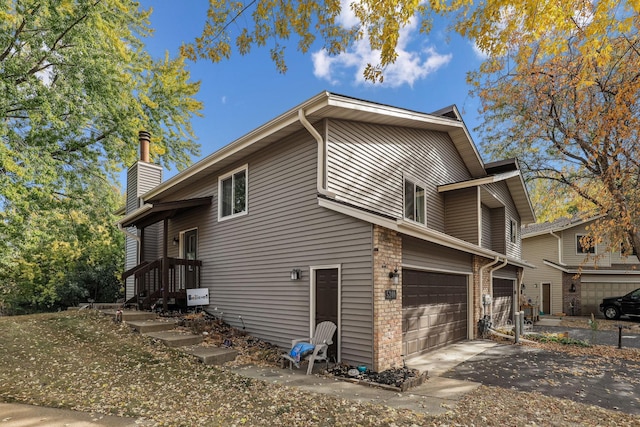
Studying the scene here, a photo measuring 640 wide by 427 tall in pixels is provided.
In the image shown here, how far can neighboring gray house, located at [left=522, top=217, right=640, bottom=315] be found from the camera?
20.7m

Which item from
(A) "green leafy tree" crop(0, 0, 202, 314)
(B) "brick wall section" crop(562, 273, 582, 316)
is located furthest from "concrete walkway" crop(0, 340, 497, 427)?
(B) "brick wall section" crop(562, 273, 582, 316)

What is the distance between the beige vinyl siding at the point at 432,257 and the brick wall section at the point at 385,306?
0.68 m

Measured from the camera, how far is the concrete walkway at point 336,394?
4.62 metres

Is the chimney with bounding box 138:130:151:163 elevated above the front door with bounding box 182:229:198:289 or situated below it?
above

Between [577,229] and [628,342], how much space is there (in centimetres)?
1233

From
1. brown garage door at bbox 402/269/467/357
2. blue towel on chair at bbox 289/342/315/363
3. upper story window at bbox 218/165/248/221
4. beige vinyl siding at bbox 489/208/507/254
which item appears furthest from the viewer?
beige vinyl siding at bbox 489/208/507/254

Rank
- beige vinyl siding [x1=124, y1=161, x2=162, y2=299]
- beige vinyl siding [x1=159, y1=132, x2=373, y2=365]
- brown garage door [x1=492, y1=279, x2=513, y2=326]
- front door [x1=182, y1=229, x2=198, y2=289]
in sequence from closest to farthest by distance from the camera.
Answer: beige vinyl siding [x1=159, y1=132, x2=373, y2=365]
front door [x1=182, y1=229, x2=198, y2=289]
brown garage door [x1=492, y1=279, x2=513, y2=326]
beige vinyl siding [x1=124, y1=161, x2=162, y2=299]

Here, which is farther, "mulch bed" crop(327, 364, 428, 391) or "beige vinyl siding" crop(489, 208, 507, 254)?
"beige vinyl siding" crop(489, 208, 507, 254)

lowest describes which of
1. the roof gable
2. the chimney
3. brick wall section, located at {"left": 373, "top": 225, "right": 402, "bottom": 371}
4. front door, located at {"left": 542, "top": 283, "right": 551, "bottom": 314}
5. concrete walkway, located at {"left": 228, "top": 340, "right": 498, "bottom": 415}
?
front door, located at {"left": 542, "top": 283, "right": 551, "bottom": 314}

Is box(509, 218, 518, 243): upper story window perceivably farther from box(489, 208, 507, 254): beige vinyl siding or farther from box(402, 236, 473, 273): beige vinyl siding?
box(402, 236, 473, 273): beige vinyl siding

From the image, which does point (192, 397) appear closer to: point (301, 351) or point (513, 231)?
point (301, 351)

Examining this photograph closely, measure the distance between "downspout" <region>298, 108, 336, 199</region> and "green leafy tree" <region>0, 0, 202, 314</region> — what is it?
26.8 feet

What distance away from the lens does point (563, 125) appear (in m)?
13.6

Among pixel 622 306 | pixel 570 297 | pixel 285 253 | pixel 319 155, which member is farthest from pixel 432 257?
pixel 570 297
